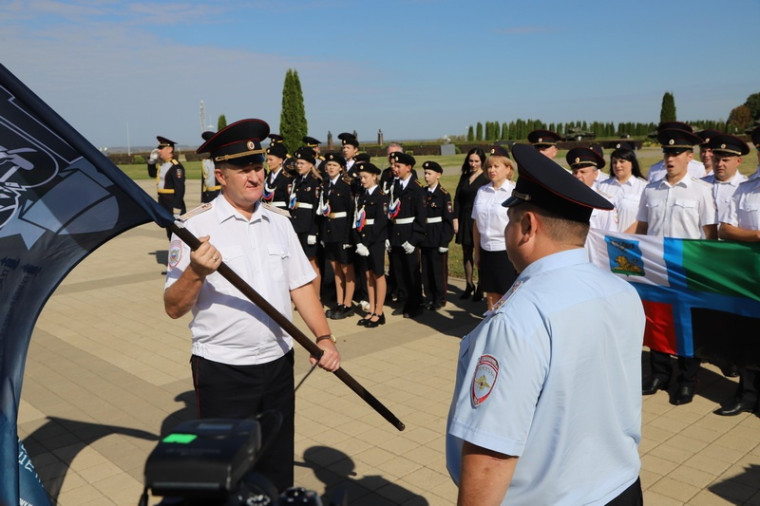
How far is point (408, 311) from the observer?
9.25 metres

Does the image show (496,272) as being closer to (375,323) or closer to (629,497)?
(375,323)

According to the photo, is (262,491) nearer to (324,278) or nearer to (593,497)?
(593,497)

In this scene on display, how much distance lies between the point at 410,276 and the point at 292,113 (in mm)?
37731

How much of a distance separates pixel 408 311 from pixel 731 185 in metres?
4.20

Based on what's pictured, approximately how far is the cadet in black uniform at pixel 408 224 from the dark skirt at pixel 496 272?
1.90 meters

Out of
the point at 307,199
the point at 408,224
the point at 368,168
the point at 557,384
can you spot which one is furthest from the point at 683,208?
the point at 307,199

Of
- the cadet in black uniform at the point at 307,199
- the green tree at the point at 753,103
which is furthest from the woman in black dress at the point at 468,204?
the green tree at the point at 753,103

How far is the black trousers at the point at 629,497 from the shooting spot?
2225 millimetres

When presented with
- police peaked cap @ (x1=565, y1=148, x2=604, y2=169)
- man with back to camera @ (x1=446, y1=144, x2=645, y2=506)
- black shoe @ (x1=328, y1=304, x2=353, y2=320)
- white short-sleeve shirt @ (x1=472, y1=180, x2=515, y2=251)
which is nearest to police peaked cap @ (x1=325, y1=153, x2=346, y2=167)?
black shoe @ (x1=328, y1=304, x2=353, y2=320)

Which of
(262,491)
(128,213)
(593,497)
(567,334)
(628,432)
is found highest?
(128,213)

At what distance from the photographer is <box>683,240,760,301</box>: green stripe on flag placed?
5.69 metres

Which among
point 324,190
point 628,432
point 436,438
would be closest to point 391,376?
point 436,438

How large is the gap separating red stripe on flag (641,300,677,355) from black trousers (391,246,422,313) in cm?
350

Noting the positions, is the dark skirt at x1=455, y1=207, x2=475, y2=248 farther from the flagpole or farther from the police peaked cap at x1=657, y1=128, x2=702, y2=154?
the flagpole
